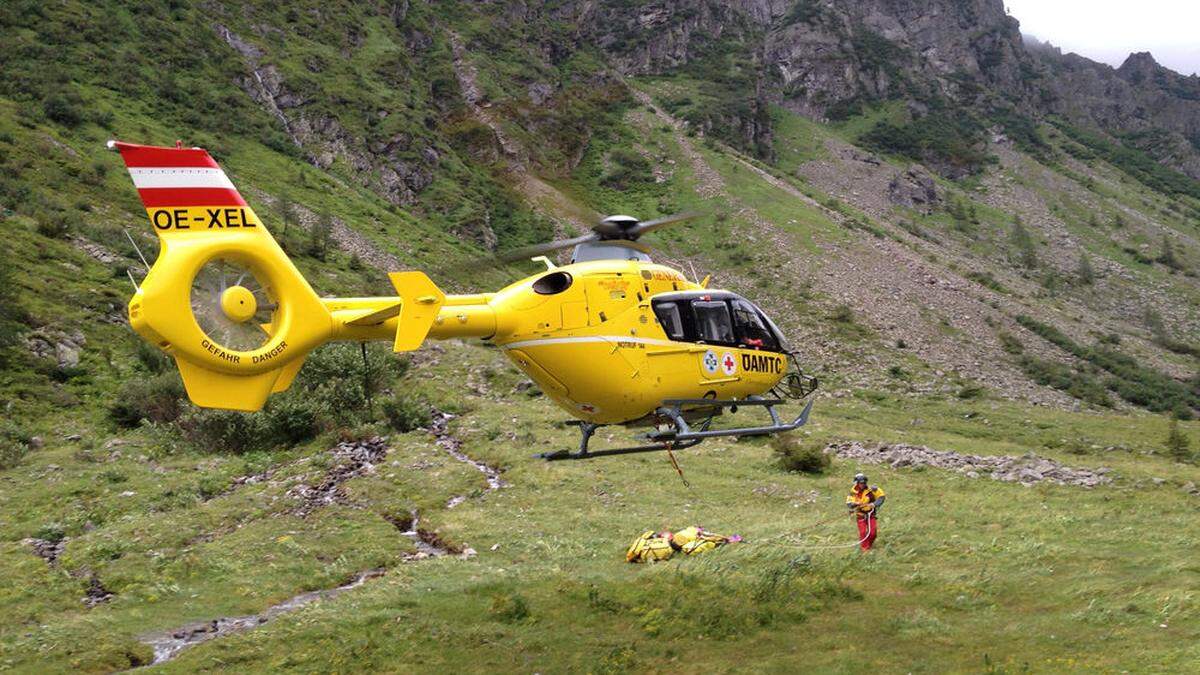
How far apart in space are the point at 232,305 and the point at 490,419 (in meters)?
21.6

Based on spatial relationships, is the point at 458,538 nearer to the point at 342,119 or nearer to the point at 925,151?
the point at 342,119

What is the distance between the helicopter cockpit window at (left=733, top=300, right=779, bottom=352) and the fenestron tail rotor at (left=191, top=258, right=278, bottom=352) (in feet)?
26.3

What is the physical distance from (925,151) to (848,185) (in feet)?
79.1

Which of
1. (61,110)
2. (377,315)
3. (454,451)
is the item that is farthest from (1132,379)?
(61,110)

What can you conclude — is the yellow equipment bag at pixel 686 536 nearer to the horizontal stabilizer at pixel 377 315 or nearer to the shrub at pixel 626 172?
the horizontal stabilizer at pixel 377 315

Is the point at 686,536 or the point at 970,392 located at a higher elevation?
the point at 686,536

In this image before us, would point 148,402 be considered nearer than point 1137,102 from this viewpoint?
Yes

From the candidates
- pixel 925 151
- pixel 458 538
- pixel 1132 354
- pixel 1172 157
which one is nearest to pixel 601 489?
pixel 458 538

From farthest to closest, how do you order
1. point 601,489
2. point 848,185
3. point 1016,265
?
point 848,185
point 1016,265
point 601,489

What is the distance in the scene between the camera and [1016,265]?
8988 cm

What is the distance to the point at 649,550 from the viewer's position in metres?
17.5

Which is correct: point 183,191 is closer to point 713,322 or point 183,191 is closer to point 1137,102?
point 713,322

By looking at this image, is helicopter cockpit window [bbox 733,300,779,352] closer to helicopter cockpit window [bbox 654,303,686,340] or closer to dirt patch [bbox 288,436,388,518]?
helicopter cockpit window [bbox 654,303,686,340]

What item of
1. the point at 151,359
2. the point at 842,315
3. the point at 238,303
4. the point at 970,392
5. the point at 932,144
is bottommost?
the point at 970,392
